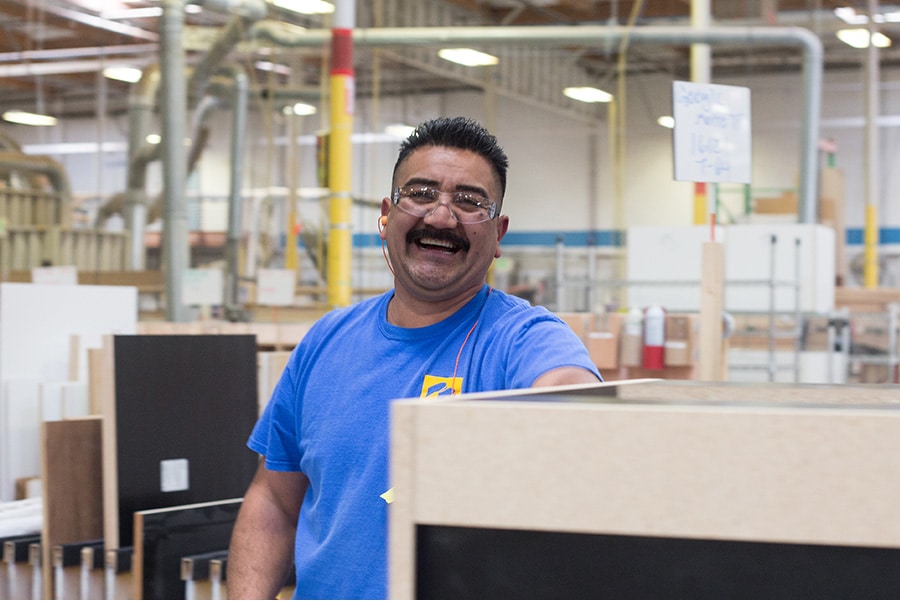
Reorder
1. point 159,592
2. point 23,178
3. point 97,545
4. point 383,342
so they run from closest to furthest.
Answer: point 383,342 → point 159,592 → point 97,545 → point 23,178

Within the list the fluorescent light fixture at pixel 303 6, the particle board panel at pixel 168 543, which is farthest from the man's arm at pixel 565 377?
the fluorescent light fixture at pixel 303 6

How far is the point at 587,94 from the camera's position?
10000mm

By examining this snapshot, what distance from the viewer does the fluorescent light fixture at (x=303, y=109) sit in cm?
721

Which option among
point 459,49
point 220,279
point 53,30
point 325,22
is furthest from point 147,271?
point 459,49

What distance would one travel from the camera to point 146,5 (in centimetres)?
622

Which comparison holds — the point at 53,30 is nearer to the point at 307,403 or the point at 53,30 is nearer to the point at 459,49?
the point at 459,49

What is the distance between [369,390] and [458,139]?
0.33m

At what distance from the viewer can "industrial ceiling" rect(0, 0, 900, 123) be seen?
241 inches

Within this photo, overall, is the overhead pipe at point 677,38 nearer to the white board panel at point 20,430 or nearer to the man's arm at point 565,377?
the white board panel at point 20,430

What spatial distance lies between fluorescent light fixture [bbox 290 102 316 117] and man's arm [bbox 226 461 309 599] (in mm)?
5881

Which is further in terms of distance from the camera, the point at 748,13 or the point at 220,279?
the point at 748,13

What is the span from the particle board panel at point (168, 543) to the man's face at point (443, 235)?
1116mm

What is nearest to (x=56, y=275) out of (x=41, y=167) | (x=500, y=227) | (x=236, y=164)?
(x=41, y=167)

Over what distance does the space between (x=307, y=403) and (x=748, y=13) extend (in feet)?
28.4
